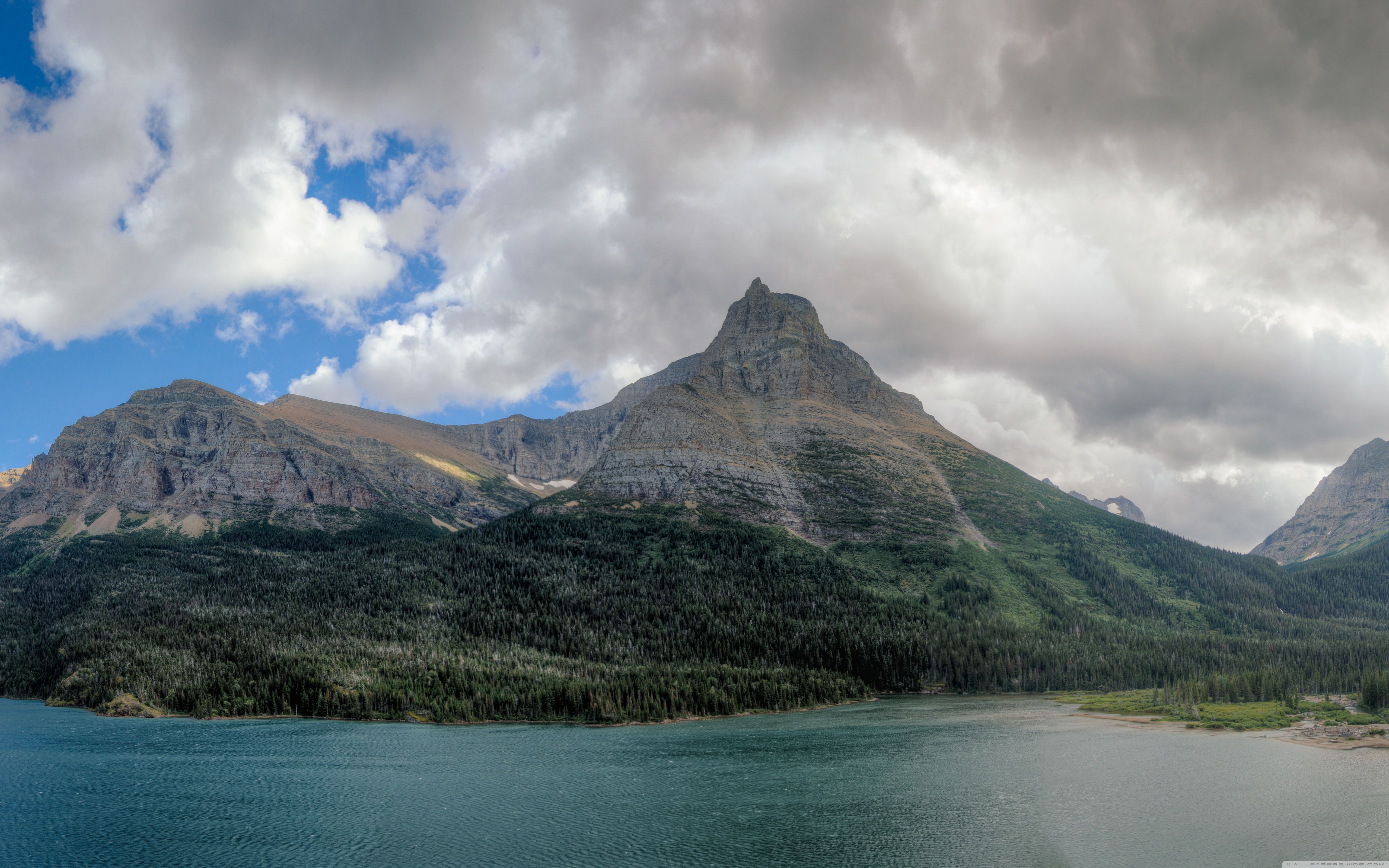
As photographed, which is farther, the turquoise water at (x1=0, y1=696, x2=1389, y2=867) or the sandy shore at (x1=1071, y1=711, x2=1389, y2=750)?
the sandy shore at (x1=1071, y1=711, x2=1389, y2=750)

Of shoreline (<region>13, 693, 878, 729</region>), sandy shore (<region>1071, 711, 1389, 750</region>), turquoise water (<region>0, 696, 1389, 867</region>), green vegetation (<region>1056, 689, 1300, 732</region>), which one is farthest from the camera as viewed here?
shoreline (<region>13, 693, 878, 729</region>)

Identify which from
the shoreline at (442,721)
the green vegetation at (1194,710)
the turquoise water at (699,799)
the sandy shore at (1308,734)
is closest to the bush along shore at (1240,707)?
the green vegetation at (1194,710)

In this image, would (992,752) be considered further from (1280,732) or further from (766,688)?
(766,688)

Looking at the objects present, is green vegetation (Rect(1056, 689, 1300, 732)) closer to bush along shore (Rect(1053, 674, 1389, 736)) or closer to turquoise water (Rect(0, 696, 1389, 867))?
bush along shore (Rect(1053, 674, 1389, 736))

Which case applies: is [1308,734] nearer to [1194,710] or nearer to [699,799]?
[1194,710]

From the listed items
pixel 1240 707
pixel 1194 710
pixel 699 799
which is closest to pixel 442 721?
pixel 699 799

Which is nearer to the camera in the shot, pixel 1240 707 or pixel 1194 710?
pixel 1194 710

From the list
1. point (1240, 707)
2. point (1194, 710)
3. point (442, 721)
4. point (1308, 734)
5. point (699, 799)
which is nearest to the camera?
point (699, 799)

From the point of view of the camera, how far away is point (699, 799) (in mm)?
85625

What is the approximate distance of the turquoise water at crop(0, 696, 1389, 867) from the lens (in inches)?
2611

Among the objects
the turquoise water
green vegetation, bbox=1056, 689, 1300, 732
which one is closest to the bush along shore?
green vegetation, bbox=1056, 689, 1300, 732

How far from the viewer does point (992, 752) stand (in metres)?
112

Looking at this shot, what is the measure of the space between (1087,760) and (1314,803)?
30641 millimetres

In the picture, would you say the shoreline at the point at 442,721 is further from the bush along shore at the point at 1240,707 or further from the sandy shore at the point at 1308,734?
the bush along shore at the point at 1240,707
